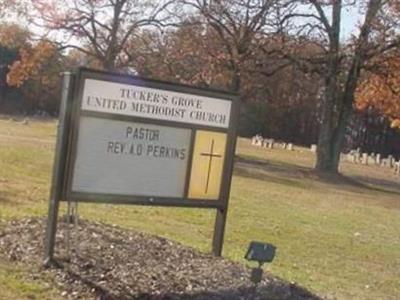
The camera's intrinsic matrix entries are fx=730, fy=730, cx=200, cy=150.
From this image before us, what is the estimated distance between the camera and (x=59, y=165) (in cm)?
654

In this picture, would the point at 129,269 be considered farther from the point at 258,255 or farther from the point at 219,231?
the point at 219,231

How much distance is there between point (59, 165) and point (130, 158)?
75 cm

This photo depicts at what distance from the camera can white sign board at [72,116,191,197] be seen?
6.68m

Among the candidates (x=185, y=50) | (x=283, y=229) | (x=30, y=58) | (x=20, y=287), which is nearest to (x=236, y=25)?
(x=185, y=50)

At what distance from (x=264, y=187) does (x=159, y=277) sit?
686 inches

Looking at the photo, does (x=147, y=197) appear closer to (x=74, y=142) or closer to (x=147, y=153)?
(x=147, y=153)

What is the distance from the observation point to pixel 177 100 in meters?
7.25

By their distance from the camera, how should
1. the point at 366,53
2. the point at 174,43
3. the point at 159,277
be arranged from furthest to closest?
the point at 174,43, the point at 366,53, the point at 159,277

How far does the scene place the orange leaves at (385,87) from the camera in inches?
1391

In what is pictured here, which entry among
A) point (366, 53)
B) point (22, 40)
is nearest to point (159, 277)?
point (366, 53)

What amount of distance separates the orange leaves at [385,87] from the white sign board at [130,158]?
1165 inches

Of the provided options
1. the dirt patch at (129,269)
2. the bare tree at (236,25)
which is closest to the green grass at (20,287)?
the dirt patch at (129,269)

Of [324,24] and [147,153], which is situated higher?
[324,24]

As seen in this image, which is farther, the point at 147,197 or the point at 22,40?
the point at 22,40
